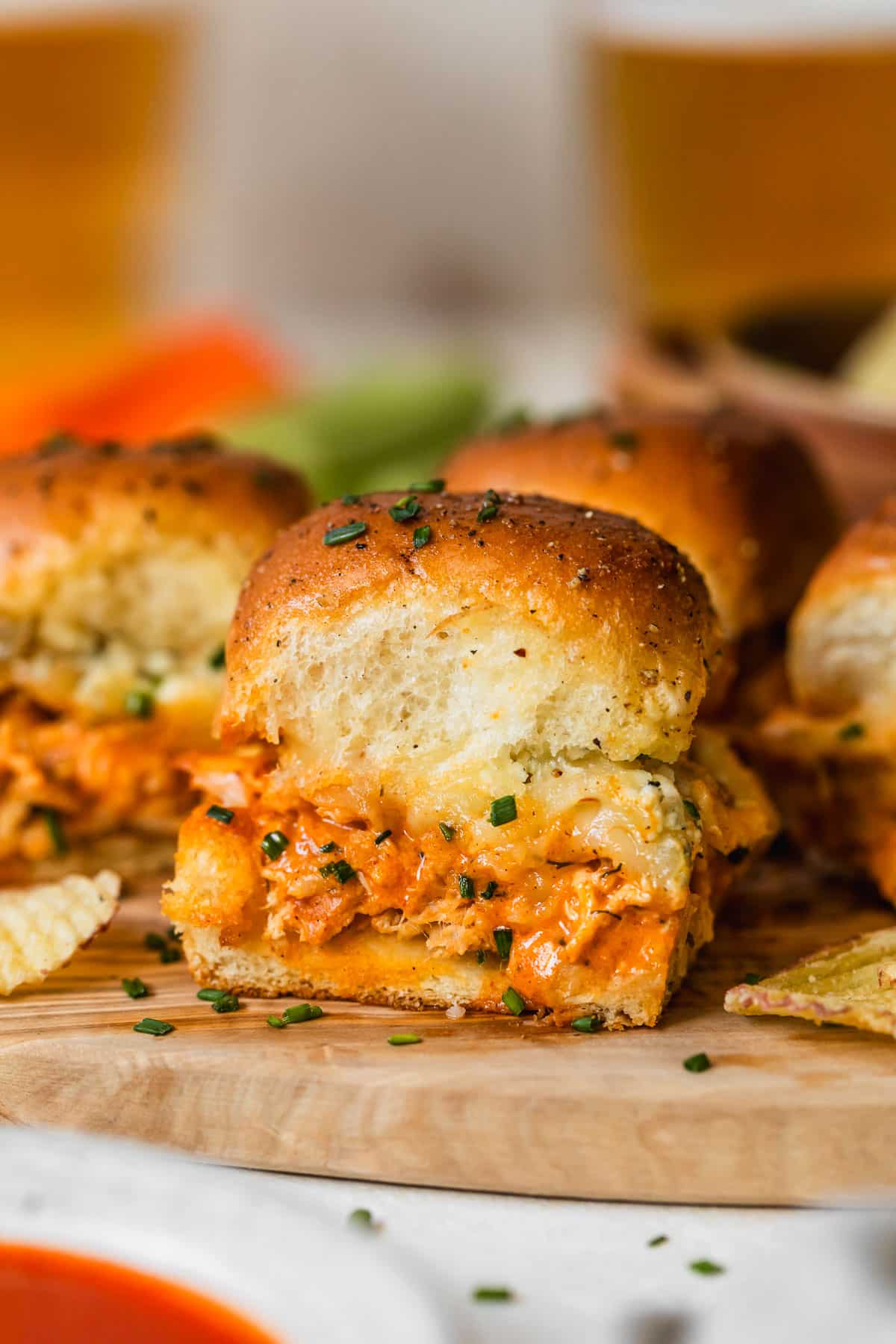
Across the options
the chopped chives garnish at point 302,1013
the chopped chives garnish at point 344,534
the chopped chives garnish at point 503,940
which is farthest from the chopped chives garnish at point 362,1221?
the chopped chives garnish at point 344,534

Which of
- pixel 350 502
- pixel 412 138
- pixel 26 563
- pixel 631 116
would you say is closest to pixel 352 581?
pixel 350 502

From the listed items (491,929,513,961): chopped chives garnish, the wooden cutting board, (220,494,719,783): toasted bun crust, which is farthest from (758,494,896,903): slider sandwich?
(491,929,513,961): chopped chives garnish

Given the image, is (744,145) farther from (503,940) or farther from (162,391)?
(503,940)

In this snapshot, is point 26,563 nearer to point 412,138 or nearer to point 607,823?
point 607,823

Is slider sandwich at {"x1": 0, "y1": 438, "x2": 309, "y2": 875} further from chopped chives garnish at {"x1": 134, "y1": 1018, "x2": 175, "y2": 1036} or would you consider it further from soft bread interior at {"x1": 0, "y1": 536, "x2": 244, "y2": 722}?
chopped chives garnish at {"x1": 134, "y1": 1018, "x2": 175, "y2": 1036}

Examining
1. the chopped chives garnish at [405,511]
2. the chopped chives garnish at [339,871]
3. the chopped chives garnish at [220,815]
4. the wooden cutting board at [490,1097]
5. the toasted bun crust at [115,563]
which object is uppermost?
the chopped chives garnish at [405,511]

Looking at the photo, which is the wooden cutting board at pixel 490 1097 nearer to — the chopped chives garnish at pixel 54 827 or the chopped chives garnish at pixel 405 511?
the chopped chives garnish at pixel 54 827

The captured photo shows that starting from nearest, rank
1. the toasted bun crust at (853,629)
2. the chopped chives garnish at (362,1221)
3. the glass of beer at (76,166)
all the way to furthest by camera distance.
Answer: the chopped chives garnish at (362,1221)
the toasted bun crust at (853,629)
the glass of beer at (76,166)
